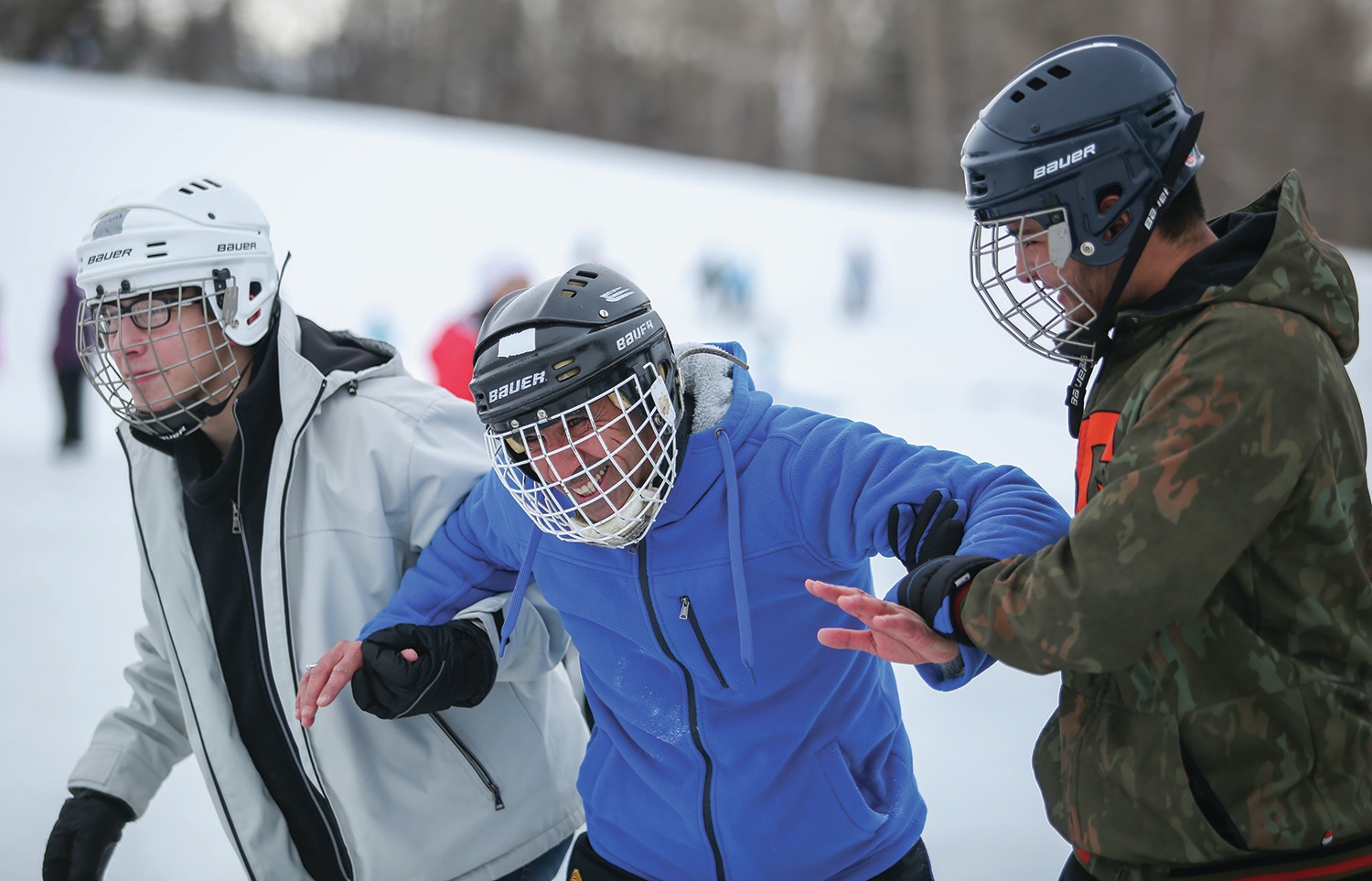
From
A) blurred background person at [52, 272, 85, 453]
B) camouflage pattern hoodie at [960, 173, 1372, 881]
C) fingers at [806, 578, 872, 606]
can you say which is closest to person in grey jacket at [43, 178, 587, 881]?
fingers at [806, 578, 872, 606]

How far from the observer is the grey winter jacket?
2.08 m

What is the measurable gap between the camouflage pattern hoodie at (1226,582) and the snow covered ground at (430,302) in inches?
71.7

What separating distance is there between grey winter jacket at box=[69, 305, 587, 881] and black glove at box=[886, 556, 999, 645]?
0.92 meters

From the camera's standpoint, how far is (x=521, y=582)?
1919 millimetres

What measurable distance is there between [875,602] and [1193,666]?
38 cm

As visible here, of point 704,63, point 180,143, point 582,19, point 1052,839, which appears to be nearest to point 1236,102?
point 704,63

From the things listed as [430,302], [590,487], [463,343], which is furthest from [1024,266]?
[430,302]

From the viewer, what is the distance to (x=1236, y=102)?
25109 millimetres

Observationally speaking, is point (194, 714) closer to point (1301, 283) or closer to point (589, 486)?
point (589, 486)

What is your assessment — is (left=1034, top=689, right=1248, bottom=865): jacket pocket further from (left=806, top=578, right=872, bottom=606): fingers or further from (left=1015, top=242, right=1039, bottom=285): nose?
(left=1015, top=242, right=1039, bottom=285): nose

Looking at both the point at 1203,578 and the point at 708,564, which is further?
the point at 708,564

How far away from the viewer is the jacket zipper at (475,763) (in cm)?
212

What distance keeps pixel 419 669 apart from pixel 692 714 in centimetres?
50

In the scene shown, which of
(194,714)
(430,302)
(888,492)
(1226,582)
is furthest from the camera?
(430,302)
